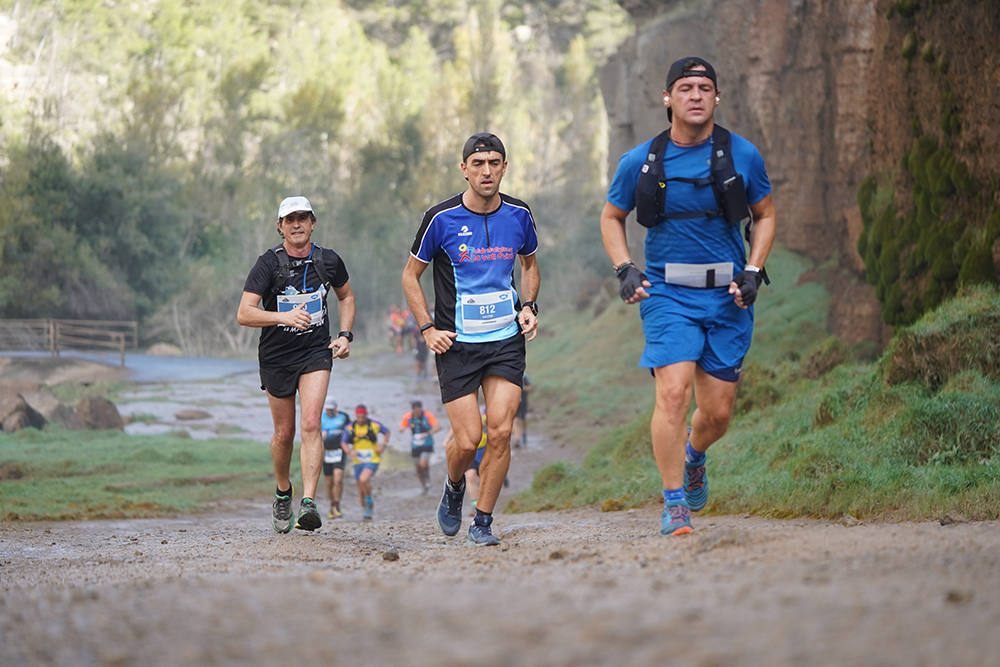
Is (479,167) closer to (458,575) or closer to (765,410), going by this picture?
(458,575)

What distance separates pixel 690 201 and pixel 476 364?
1.58m

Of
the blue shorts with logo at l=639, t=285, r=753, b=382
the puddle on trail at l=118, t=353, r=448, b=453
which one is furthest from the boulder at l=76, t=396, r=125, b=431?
the blue shorts with logo at l=639, t=285, r=753, b=382

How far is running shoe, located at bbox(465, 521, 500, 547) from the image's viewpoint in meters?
7.17

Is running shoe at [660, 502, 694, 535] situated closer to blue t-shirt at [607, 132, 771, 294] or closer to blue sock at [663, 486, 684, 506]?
blue sock at [663, 486, 684, 506]

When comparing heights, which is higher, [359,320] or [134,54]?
[134,54]

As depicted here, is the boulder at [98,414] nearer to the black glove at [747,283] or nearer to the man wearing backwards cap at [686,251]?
the man wearing backwards cap at [686,251]

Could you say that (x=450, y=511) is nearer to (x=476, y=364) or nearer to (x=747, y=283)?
(x=476, y=364)

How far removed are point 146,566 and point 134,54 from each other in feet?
190

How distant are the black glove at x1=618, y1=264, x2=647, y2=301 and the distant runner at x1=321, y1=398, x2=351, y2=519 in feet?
33.5

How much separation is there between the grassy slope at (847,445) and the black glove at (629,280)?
230 centimetres

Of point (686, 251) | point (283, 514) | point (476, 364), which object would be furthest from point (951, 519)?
point (283, 514)

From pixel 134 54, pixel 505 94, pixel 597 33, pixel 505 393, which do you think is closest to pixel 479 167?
pixel 505 393

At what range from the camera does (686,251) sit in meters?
6.51

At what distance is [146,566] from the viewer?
6184 millimetres
